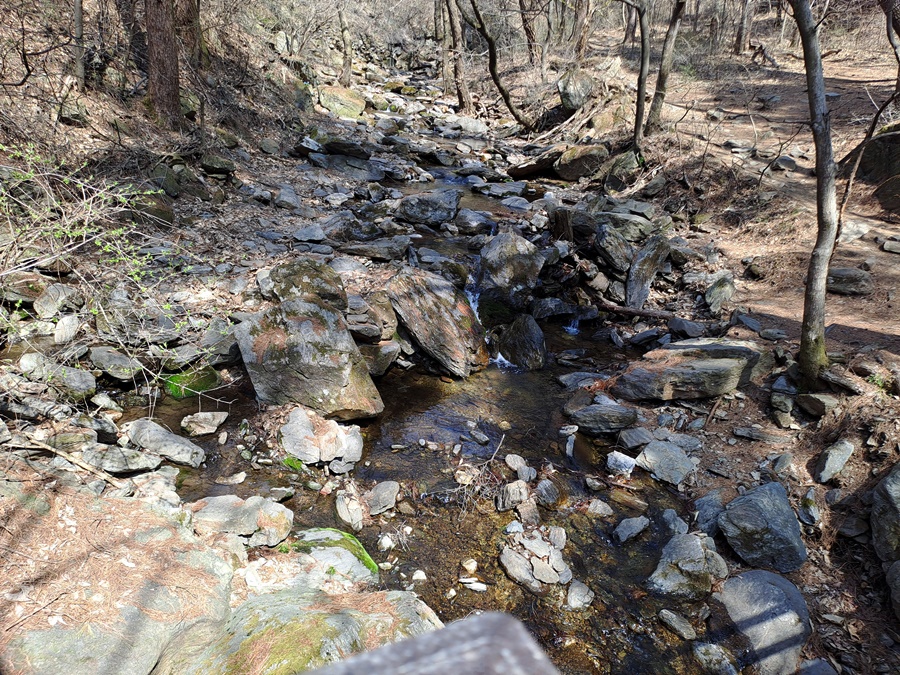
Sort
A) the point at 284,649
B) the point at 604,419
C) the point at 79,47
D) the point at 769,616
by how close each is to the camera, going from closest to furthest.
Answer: the point at 284,649 < the point at 769,616 < the point at 604,419 < the point at 79,47

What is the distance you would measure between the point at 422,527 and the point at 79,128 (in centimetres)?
821

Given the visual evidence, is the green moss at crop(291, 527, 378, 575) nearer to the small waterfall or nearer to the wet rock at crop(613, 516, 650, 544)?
the wet rock at crop(613, 516, 650, 544)

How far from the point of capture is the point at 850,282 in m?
7.00

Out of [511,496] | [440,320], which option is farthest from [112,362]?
[511,496]

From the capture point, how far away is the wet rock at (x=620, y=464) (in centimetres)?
532

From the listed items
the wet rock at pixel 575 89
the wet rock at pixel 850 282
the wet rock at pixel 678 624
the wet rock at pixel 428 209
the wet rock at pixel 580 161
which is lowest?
the wet rock at pixel 678 624

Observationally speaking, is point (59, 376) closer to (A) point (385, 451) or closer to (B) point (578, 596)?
(A) point (385, 451)

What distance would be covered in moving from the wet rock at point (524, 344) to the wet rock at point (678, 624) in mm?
3680

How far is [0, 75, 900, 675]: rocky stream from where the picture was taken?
10.5 feet

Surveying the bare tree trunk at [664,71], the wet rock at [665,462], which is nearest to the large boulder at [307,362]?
the wet rock at [665,462]

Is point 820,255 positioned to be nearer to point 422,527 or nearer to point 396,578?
point 422,527

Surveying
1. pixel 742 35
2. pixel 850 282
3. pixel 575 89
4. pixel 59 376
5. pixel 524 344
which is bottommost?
pixel 524 344

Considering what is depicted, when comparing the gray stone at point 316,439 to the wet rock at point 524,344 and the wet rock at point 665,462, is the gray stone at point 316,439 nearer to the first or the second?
the wet rock at point 524,344

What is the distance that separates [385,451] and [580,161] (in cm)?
1013
